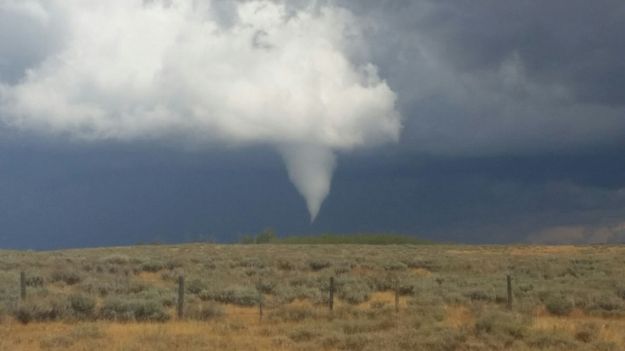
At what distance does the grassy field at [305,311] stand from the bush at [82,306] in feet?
0.15

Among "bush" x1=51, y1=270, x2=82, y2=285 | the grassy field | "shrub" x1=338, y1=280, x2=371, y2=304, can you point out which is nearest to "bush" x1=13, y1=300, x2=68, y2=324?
the grassy field

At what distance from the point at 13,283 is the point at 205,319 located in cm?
1161

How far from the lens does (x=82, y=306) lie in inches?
948

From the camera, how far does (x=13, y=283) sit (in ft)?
102

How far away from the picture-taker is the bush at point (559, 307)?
26.9 meters

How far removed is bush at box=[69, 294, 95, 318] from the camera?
2391cm

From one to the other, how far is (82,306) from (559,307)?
16343 mm

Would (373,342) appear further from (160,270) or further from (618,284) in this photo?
(160,270)

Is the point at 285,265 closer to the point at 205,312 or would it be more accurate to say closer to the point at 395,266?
the point at 395,266

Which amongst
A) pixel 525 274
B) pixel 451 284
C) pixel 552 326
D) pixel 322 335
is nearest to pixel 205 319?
pixel 322 335

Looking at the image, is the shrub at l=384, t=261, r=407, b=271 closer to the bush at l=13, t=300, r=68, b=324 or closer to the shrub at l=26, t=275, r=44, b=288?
the shrub at l=26, t=275, r=44, b=288

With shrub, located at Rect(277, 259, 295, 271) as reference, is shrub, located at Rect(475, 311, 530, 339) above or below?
below

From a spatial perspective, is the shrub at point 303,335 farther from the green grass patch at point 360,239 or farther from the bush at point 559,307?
the green grass patch at point 360,239

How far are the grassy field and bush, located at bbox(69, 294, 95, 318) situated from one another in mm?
45
